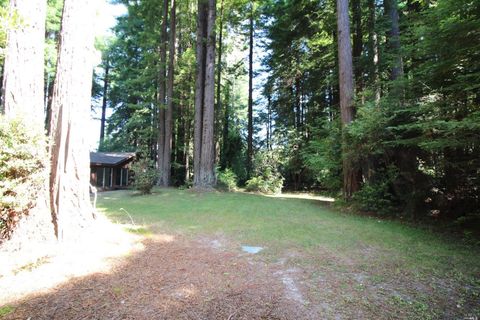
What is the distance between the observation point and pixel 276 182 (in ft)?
49.9

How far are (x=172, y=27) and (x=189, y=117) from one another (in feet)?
21.3

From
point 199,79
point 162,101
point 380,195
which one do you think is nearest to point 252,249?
point 380,195

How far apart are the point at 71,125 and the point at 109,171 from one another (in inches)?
676

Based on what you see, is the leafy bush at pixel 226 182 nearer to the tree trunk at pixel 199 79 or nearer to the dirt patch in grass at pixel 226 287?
the tree trunk at pixel 199 79

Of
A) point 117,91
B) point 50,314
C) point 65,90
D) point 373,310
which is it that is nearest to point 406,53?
point 373,310

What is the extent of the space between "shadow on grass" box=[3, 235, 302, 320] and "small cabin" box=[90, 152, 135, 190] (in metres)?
17.4

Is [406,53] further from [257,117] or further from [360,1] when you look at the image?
[257,117]

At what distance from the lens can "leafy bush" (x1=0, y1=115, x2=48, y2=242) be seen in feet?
10.8

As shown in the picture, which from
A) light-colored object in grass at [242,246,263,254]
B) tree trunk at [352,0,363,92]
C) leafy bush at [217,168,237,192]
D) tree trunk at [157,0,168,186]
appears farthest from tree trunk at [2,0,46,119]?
A: tree trunk at [352,0,363,92]

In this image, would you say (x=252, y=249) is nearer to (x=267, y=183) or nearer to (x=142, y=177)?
(x=142, y=177)

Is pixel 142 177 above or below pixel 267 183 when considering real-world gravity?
above

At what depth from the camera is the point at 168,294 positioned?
8.58ft

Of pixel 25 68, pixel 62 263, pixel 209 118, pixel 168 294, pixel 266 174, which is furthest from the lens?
pixel 266 174

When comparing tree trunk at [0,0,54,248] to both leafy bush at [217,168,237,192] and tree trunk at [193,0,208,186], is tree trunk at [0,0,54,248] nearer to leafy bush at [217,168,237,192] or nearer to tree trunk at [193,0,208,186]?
tree trunk at [193,0,208,186]
